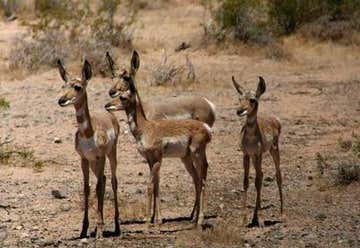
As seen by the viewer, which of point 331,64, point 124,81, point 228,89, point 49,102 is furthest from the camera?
point 331,64

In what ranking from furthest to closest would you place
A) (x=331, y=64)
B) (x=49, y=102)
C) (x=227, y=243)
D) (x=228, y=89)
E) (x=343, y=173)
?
1. (x=331, y=64)
2. (x=228, y=89)
3. (x=49, y=102)
4. (x=343, y=173)
5. (x=227, y=243)

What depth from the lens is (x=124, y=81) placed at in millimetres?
10852

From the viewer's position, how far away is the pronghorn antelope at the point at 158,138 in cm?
1066

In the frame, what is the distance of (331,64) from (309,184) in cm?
1353

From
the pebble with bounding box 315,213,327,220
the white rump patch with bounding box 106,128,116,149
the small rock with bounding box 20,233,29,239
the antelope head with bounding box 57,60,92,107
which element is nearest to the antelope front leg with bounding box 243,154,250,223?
the pebble with bounding box 315,213,327,220

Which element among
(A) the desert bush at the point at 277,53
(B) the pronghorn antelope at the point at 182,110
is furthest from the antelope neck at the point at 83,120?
(A) the desert bush at the point at 277,53

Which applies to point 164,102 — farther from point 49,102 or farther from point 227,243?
point 49,102

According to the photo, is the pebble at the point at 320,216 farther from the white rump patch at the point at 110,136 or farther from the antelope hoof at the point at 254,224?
the white rump patch at the point at 110,136

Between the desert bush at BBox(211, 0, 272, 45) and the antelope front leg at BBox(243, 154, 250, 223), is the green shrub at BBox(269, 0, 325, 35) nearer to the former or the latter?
the desert bush at BBox(211, 0, 272, 45)

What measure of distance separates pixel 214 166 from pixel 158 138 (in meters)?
3.98

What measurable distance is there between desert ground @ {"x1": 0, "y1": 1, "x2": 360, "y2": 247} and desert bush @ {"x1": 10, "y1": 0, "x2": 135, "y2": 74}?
0.56 m

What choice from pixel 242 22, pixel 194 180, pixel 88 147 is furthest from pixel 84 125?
pixel 242 22

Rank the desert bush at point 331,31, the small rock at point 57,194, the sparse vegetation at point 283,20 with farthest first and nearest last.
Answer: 1. the desert bush at point 331,31
2. the sparse vegetation at point 283,20
3. the small rock at point 57,194

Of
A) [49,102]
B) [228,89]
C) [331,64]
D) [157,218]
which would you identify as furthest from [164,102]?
[331,64]
